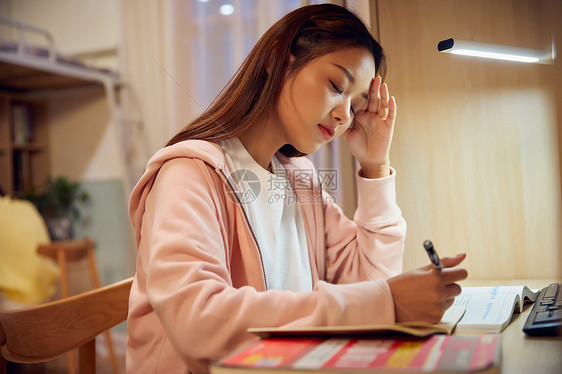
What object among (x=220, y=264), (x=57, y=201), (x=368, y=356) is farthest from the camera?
(x=57, y=201)

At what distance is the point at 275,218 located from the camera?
576 millimetres

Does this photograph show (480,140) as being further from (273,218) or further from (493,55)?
(273,218)

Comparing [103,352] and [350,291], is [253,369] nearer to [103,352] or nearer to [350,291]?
[350,291]

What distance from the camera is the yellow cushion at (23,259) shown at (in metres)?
1.78

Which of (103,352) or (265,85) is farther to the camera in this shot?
(103,352)

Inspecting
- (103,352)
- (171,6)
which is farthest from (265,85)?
(103,352)

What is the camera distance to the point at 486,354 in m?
0.30

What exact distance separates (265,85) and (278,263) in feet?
0.66

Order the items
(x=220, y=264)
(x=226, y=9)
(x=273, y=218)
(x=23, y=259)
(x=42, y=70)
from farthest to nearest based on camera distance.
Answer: (x=42, y=70) < (x=23, y=259) < (x=226, y=9) < (x=273, y=218) < (x=220, y=264)

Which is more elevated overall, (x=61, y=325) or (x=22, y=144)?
(x=22, y=144)

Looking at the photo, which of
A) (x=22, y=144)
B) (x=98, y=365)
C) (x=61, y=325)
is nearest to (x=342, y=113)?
(x=61, y=325)

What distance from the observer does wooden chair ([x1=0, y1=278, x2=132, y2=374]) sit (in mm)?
597

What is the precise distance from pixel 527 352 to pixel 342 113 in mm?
274

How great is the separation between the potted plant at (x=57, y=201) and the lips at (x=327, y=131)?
2.10 meters
